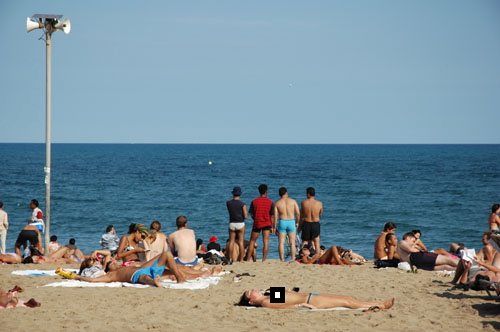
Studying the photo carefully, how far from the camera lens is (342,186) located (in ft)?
152

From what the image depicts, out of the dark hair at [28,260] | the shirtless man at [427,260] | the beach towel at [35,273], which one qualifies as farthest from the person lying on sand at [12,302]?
the shirtless man at [427,260]

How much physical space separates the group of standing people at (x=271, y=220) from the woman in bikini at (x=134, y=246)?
88.6 inches

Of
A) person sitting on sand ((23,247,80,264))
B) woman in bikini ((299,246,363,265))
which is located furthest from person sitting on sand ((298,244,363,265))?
person sitting on sand ((23,247,80,264))

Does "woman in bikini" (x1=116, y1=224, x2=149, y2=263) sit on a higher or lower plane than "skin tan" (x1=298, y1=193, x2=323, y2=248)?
lower

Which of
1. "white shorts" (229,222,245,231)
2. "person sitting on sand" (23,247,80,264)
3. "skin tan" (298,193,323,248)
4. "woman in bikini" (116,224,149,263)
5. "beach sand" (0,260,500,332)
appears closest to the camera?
"beach sand" (0,260,500,332)

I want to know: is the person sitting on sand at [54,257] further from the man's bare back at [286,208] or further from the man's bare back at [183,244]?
the man's bare back at [286,208]

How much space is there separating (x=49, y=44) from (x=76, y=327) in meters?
6.90

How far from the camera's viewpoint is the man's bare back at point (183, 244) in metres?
10.6

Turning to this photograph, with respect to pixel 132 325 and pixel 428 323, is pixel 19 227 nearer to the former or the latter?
pixel 132 325

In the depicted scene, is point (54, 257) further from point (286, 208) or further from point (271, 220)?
point (286, 208)

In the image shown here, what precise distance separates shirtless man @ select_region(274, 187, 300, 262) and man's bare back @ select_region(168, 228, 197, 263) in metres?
2.67

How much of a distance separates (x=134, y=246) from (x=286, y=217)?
3.43m

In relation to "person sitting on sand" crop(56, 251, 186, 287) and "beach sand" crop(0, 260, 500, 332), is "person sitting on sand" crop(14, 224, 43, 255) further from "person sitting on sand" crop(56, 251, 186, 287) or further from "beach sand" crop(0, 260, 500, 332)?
"person sitting on sand" crop(56, 251, 186, 287)

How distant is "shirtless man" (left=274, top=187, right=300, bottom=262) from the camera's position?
1283 centimetres
